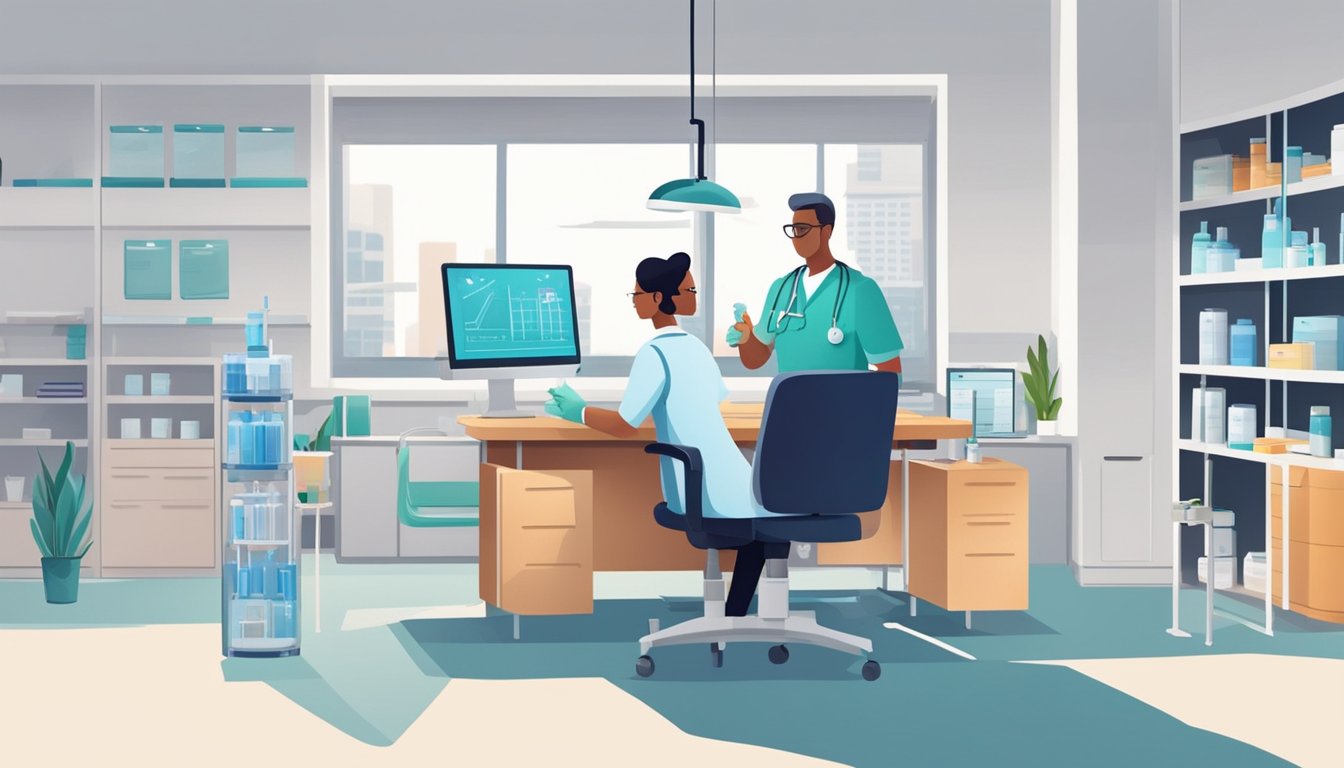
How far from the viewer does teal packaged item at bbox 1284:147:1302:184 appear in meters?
5.76

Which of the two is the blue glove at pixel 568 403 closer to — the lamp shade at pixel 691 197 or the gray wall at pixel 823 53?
the lamp shade at pixel 691 197

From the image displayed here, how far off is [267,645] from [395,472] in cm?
216

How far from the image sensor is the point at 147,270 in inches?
284

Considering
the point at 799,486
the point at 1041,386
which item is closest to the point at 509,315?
the point at 799,486

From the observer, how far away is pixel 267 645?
15.6 feet

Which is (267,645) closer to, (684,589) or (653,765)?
(653,765)

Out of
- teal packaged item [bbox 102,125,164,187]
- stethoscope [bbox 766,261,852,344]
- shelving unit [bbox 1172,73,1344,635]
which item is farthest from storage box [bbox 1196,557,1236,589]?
teal packaged item [bbox 102,125,164,187]

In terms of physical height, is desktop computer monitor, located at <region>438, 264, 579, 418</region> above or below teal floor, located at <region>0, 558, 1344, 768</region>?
above

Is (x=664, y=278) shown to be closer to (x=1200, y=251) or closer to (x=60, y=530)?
(x=1200, y=251)

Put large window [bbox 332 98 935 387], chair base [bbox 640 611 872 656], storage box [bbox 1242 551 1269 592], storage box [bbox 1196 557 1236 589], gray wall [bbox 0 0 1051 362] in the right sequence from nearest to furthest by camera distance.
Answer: chair base [bbox 640 611 872 656], storage box [bbox 1242 551 1269 592], storage box [bbox 1196 557 1236 589], gray wall [bbox 0 0 1051 362], large window [bbox 332 98 935 387]

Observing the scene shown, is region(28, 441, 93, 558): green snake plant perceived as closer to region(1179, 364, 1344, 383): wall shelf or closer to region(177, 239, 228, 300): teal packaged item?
region(177, 239, 228, 300): teal packaged item

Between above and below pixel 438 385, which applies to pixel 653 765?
below

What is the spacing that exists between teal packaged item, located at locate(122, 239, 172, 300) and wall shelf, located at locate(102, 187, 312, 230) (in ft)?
0.41

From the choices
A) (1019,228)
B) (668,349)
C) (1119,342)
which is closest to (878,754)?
(668,349)
